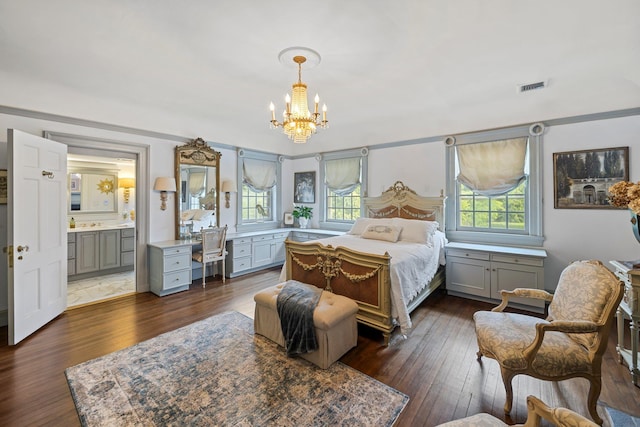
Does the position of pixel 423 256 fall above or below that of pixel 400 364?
above

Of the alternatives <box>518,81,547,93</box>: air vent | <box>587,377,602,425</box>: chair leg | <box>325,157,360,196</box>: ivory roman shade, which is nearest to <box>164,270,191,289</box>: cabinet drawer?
<box>325,157,360,196</box>: ivory roman shade

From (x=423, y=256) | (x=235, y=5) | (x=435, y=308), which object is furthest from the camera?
(x=435, y=308)

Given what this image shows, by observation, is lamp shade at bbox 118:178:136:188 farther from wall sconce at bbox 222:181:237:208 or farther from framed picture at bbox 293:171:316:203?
framed picture at bbox 293:171:316:203

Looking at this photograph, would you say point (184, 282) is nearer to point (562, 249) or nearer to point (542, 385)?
point (542, 385)

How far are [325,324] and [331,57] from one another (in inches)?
104

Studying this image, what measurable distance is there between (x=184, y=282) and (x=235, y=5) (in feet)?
13.1

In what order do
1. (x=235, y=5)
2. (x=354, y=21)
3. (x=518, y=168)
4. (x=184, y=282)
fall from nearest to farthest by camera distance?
(x=235, y=5) < (x=354, y=21) < (x=518, y=168) < (x=184, y=282)

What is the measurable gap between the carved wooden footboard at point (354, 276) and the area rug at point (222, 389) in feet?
2.20

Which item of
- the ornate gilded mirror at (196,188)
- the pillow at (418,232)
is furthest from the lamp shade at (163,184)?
the pillow at (418,232)

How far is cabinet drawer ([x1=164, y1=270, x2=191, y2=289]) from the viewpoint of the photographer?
4289 millimetres

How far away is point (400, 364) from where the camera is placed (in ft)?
8.26

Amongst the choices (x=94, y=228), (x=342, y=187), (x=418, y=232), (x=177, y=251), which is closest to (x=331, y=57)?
(x=418, y=232)

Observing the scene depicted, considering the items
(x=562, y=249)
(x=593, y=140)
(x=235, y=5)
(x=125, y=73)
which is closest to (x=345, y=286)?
(x=235, y=5)

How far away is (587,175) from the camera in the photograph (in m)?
3.62
